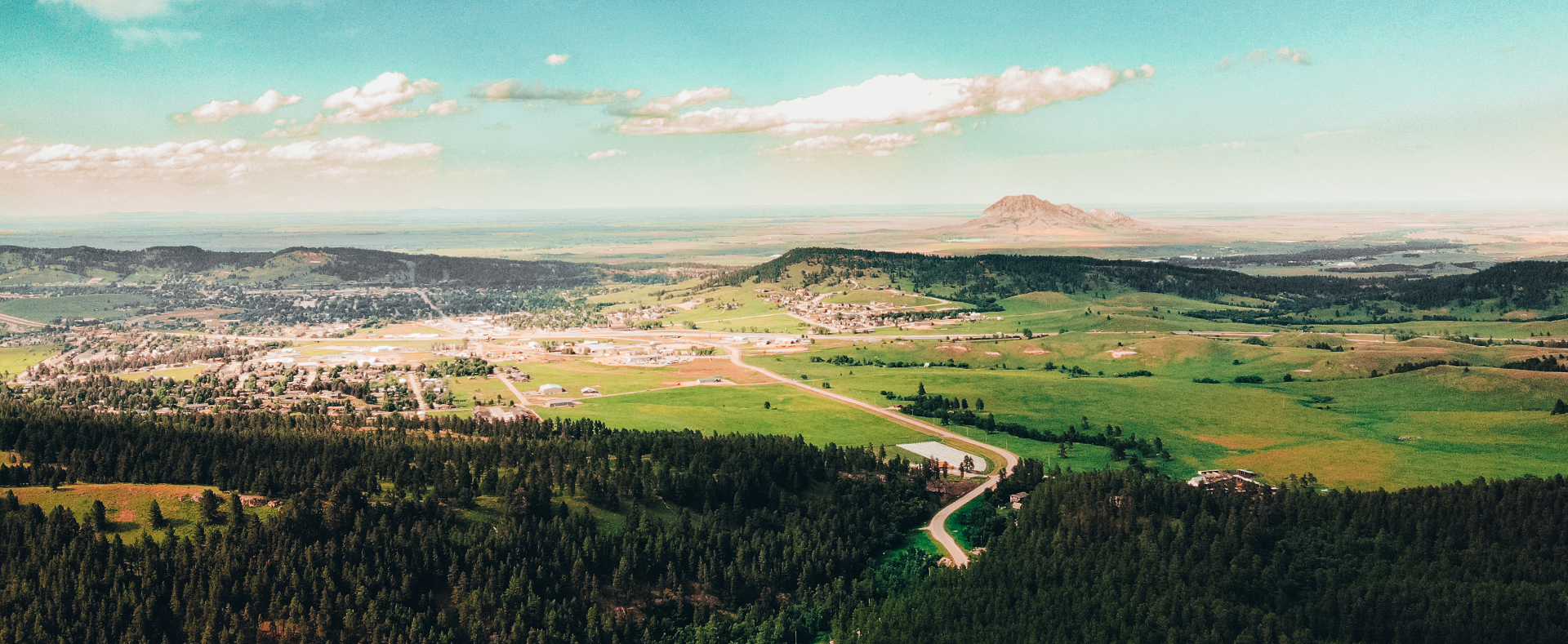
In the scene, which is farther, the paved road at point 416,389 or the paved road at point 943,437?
the paved road at point 416,389

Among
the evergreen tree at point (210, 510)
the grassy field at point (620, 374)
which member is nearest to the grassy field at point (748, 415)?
the grassy field at point (620, 374)

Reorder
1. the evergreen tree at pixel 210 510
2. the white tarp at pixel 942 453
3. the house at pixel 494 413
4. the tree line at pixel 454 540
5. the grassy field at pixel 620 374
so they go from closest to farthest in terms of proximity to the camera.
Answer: the tree line at pixel 454 540 < the evergreen tree at pixel 210 510 < the white tarp at pixel 942 453 < the house at pixel 494 413 < the grassy field at pixel 620 374

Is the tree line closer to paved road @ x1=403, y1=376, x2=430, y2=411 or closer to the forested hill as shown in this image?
the forested hill

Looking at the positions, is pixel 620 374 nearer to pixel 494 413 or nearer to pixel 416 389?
pixel 416 389

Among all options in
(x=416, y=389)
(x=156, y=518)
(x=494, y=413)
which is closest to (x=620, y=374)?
(x=416, y=389)

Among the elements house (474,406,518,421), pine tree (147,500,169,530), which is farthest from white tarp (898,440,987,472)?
pine tree (147,500,169,530)

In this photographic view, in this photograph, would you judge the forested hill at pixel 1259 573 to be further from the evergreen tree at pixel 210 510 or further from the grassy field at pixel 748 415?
the evergreen tree at pixel 210 510

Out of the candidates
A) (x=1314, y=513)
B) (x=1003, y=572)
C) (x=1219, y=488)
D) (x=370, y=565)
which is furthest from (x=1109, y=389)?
(x=370, y=565)
